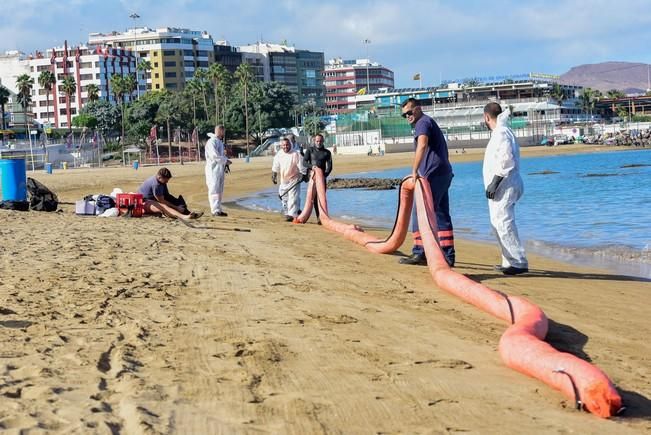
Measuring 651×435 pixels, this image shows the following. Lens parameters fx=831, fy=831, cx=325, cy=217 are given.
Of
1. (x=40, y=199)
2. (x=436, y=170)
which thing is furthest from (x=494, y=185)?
(x=40, y=199)

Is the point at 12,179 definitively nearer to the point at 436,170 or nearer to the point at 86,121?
the point at 436,170

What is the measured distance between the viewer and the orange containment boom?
4328mm

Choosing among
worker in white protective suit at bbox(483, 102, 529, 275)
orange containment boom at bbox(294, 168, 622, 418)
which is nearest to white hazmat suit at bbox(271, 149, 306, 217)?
orange containment boom at bbox(294, 168, 622, 418)

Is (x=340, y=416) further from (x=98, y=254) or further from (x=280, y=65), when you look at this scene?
(x=280, y=65)

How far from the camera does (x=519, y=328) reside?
5.69 m

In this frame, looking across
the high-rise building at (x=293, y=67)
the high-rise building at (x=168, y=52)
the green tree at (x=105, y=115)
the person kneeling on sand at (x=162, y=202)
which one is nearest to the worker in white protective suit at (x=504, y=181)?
the person kneeling on sand at (x=162, y=202)

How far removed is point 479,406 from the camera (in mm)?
4277

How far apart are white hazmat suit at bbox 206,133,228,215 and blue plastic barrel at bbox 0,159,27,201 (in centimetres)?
357

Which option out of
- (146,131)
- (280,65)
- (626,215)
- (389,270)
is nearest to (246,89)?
(146,131)

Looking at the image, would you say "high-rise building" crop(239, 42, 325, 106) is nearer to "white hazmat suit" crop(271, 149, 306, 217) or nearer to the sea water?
the sea water

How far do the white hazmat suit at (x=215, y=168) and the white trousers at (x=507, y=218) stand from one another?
825 cm

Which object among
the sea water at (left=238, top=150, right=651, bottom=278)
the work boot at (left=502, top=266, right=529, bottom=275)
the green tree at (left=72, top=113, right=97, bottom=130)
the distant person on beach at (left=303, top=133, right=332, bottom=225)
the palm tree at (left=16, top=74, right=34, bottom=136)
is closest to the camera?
the work boot at (left=502, top=266, right=529, bottom=275)

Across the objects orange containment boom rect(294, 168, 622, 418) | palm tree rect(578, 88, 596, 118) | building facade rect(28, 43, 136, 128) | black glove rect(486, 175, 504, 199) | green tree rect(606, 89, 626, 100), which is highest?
building facade rect(28, 43, 136, 128)

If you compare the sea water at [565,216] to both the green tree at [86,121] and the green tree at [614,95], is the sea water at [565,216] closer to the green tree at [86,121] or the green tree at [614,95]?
the green tree at [86,121]
